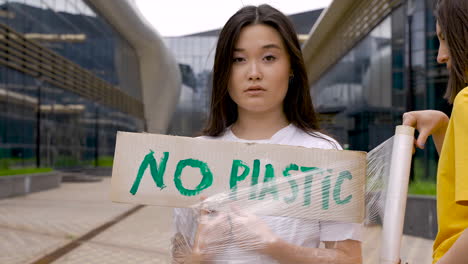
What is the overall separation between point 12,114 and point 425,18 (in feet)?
43.0

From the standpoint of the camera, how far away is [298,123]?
54.7 inches

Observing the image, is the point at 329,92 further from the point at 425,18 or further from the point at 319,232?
the point at 319,232

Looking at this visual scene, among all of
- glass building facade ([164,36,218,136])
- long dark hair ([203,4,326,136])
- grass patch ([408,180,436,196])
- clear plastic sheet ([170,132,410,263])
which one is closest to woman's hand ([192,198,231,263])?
clear plastic sheet ([170,132,410,263])

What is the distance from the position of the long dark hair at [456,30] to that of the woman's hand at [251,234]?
556mm

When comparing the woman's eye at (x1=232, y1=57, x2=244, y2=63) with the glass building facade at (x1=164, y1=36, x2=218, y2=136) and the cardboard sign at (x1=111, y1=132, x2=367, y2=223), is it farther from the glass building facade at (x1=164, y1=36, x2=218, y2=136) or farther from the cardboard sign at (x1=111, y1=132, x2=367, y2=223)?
the glass building facade at (x1=164, y1=36, x2=218, y2=136)

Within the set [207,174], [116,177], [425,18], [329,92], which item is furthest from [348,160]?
[329,92]

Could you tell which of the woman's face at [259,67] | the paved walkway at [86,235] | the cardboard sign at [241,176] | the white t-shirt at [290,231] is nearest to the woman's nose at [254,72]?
the woman's face at [259,67]

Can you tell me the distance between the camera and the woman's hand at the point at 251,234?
3.34 feet

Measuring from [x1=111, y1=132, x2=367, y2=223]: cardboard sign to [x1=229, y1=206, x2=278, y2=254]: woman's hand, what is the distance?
3 cm

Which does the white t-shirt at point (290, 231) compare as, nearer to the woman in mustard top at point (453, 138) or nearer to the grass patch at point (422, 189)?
the woman in mustard top at point (453, 138)

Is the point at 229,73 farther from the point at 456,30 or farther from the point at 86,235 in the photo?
the point at 86,235

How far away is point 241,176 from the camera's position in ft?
3.55

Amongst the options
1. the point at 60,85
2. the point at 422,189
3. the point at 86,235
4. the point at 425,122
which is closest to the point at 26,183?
the point at 60,85

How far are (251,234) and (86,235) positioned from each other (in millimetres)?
5990
